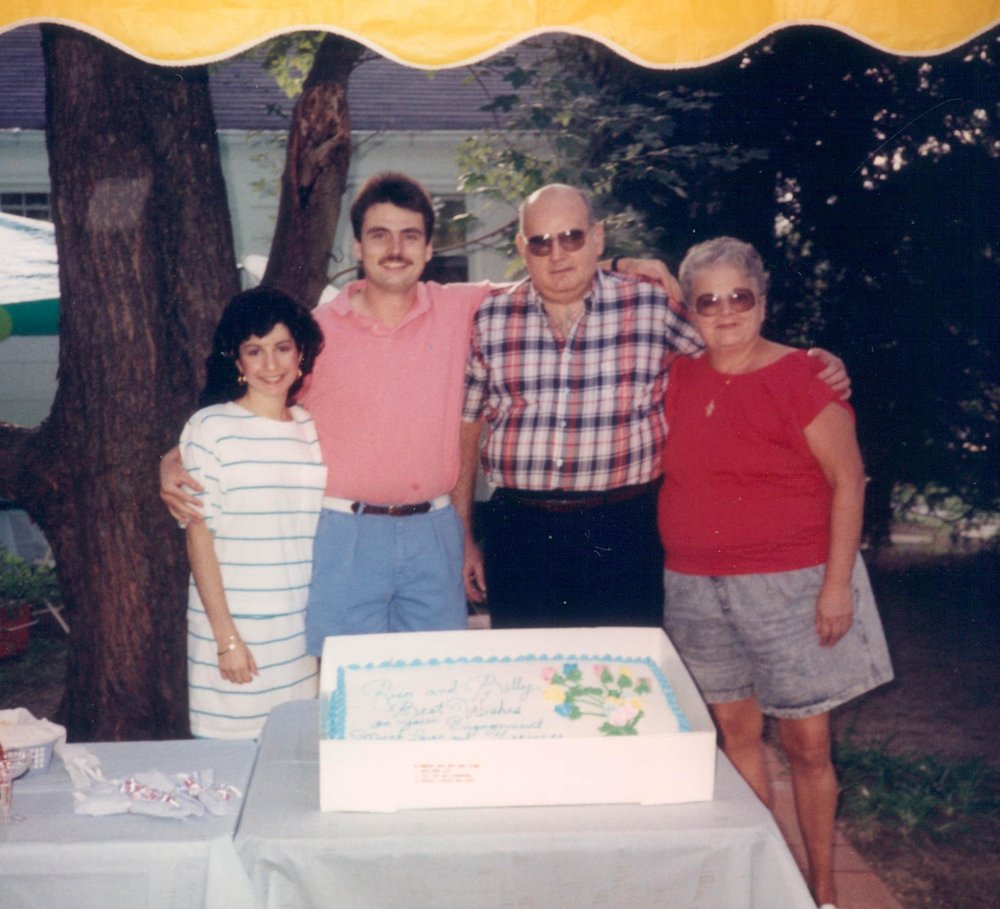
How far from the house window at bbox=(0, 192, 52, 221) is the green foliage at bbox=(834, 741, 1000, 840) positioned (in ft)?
32.1

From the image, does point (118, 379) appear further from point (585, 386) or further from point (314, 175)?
point (585, 386)

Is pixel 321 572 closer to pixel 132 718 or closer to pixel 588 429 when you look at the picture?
pixel 588 429

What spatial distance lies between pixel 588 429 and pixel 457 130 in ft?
28.4

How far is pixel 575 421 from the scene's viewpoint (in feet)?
10.1

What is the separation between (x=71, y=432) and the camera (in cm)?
388

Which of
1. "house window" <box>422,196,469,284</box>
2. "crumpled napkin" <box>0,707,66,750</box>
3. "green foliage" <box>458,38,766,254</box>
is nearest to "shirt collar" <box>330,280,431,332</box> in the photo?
"crumpled napkin" <box>0,707,66,750</box>

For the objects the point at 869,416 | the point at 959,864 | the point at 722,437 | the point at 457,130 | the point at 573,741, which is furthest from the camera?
the point at 457,130

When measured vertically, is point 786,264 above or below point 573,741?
above

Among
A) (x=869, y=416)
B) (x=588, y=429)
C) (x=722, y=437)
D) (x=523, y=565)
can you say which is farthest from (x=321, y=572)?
(x=869, y=416)

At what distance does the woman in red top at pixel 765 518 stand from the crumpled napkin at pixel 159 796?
1494mm

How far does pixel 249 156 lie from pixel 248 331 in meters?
8.52

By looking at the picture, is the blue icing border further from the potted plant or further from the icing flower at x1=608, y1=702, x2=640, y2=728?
the potted plant

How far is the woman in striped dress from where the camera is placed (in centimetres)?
277

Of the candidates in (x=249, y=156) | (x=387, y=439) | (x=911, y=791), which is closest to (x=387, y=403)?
(x=387, y=439)
